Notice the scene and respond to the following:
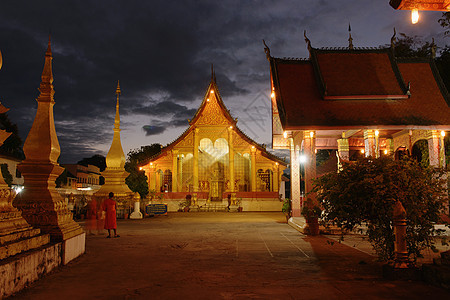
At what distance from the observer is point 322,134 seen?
47.4ft

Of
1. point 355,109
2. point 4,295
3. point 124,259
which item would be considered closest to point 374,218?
point 124,259

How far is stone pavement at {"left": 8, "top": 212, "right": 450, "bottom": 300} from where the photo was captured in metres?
4.24

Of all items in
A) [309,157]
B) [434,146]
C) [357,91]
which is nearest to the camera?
[309,157]

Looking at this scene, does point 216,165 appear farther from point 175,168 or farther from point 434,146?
point 434,146

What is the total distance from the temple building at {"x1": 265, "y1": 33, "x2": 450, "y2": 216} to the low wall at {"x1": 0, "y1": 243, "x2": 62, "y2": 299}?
7.79m

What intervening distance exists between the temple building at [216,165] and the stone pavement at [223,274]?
54.6ft

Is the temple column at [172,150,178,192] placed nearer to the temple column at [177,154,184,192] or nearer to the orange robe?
the temple column at [177,154,184,192]

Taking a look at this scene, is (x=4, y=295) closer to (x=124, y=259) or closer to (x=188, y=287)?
(x=188, y=287)

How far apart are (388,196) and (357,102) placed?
26.6ft

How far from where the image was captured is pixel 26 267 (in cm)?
439

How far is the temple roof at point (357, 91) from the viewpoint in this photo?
38.9ft

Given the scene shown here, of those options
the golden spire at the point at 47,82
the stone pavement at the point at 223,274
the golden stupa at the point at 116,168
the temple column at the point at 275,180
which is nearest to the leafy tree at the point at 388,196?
the stone pavement at the point at 223,274

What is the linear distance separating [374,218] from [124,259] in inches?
170

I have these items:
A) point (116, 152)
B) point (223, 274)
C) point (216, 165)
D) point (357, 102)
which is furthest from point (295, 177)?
point (216, 165)
